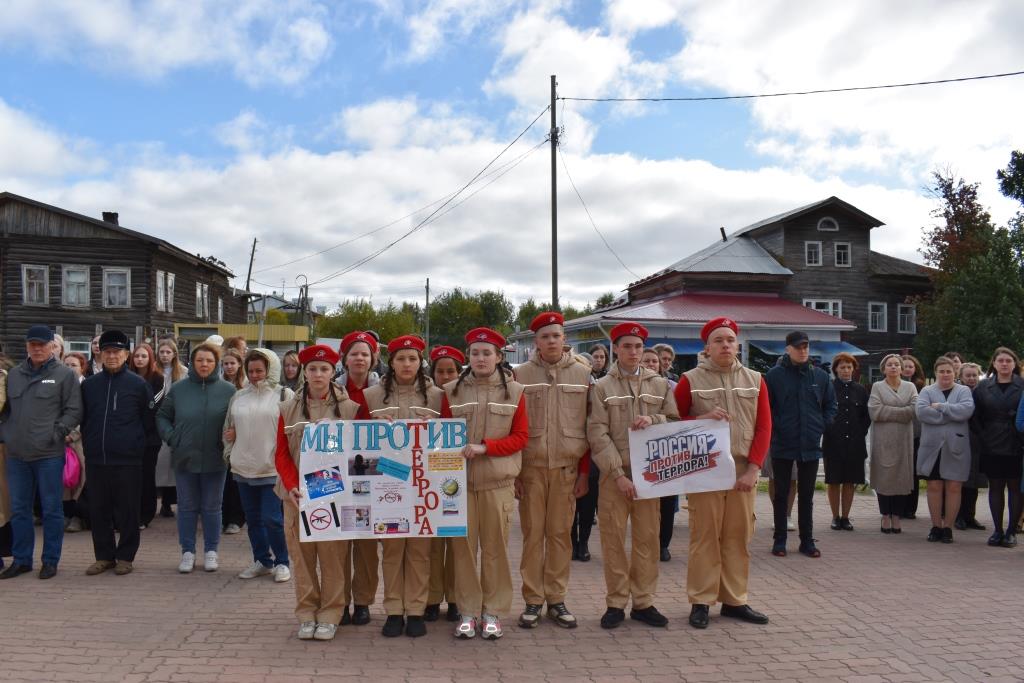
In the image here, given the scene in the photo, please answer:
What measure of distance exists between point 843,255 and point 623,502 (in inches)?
1466

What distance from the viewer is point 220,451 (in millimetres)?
6957

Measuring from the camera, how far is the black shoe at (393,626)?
526 cm

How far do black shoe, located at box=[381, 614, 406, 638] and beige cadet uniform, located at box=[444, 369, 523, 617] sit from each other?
1.37 feet

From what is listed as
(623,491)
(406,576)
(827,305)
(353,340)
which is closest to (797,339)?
(623,491)

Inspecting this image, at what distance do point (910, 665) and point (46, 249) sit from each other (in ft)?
124

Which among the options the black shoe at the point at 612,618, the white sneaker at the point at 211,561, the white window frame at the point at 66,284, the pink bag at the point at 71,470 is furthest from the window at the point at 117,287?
the black shoe at the point at 612,618

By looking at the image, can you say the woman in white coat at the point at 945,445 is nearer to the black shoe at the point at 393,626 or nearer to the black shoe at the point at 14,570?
the black shoe at the point at 393,626

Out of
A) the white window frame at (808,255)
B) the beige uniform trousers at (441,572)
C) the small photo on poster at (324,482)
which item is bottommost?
the beige uniform trousers at (441,572)

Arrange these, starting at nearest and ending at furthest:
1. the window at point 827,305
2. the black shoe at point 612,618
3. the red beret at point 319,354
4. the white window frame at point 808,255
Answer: the red beret at point 319,354
the black shoe at point 612,618
the window at point 827,305
the white window frame at point 808,255

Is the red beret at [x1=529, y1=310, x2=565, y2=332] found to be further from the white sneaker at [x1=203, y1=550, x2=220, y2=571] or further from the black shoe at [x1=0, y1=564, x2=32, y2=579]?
the black shoe at [x1=0, y1=564, x2=32, y2=579]

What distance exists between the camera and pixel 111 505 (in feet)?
22.6

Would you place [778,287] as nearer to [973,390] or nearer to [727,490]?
[973,390]

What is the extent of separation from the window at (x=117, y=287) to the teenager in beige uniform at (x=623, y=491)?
34207 mm

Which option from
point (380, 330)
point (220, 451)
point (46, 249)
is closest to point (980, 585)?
point (220, 451)
